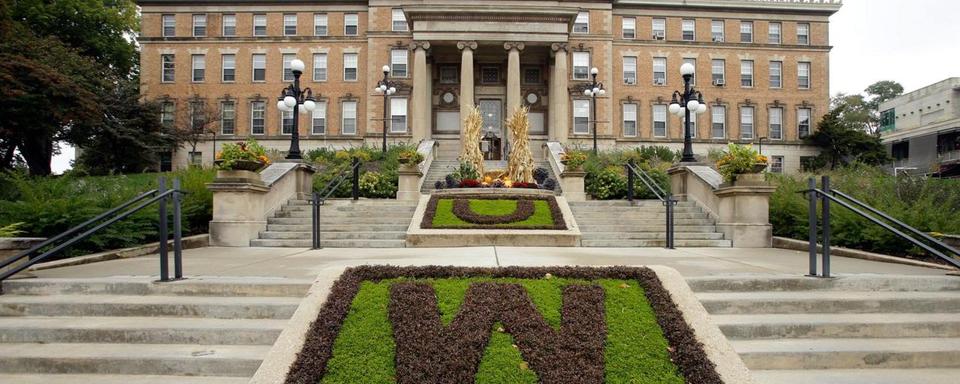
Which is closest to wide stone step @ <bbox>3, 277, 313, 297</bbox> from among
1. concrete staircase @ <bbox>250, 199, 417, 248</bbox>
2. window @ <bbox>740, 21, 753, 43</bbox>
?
concrete staircase @ <bbox>250, 199, 417, 248</bbox>

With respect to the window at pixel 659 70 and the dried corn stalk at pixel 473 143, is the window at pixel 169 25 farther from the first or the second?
the window at pixel 659 70

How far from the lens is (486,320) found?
4.70 meters

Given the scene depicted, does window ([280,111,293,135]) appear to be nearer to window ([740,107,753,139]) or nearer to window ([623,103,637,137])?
window ([623,103,637,137])

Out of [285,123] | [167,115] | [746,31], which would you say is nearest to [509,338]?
[285,123]

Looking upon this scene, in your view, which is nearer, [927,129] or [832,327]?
[832,327]

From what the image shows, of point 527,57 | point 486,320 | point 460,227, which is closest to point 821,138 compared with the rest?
point 527,57

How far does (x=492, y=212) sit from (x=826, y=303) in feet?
27.8

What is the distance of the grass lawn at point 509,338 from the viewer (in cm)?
411

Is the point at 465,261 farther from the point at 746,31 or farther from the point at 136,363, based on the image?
the point at 746,31

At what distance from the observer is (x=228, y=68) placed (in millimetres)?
42969

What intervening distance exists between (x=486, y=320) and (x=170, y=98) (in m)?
45.2

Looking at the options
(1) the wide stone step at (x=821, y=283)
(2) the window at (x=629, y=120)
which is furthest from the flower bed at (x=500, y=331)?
(2) the window at (x=629, y=120)

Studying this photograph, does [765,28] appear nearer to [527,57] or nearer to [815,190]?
[527,57]

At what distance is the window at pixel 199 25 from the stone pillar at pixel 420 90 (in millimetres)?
19016
